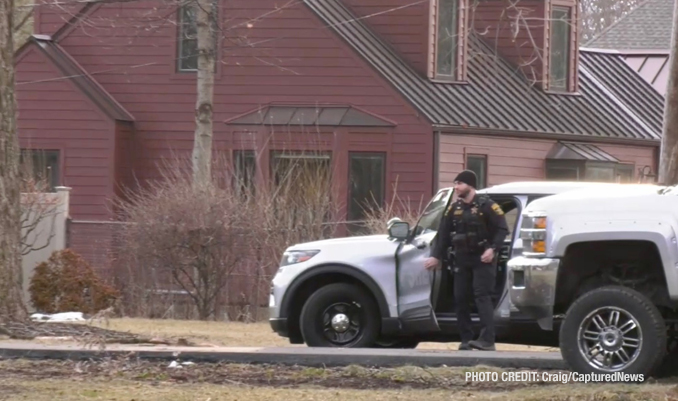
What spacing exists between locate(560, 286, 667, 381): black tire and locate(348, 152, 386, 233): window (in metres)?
16.7

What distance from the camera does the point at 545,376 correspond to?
33.4ft

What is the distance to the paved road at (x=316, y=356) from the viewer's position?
11078 mm

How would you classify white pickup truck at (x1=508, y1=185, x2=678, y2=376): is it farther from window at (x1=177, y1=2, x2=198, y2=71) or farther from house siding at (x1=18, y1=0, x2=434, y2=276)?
window at (x1=177, y1=2, x2=198, y2=71)

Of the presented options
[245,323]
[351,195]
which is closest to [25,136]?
[351,195]

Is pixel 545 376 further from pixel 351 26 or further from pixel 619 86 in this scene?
pixel 619 86

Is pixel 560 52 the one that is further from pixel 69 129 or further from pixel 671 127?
pixel 671 127

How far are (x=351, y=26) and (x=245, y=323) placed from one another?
8892 mm

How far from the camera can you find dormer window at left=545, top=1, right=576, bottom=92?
1186 inches

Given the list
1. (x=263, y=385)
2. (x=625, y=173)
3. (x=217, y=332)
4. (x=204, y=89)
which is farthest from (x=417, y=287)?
(x=625, y=173)

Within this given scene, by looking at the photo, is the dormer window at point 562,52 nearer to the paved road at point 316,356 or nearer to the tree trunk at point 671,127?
the tree trunk at point 671,127

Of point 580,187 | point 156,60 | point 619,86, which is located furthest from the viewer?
point 619,86

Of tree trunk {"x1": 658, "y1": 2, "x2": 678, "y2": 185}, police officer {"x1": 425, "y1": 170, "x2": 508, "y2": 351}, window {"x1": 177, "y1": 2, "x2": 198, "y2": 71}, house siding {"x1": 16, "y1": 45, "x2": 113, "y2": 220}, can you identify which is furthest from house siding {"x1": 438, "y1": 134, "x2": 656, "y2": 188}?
police officer {"x1": 425, "y1": 170, "x2": 508, "y2": 351}

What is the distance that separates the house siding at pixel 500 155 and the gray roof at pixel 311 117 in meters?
1.36

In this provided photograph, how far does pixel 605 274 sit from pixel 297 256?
3590 millimetres
